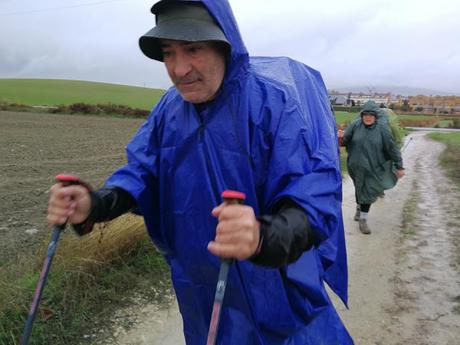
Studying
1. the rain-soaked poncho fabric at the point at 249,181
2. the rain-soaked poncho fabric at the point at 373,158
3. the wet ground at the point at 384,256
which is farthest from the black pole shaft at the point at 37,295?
the rain-soaked poncho fabric at the point at 373,158

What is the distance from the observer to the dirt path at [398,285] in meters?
3.96

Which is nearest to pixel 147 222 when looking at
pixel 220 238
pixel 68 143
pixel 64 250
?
pixel 220 238

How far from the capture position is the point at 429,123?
66.4m

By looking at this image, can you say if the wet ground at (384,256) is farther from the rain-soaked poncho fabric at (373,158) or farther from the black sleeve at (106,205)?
the black sleeve at (106,205)

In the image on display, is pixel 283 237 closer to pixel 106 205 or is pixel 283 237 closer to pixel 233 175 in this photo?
pixel 233 175

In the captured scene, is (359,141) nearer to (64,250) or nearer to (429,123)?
(64,250)

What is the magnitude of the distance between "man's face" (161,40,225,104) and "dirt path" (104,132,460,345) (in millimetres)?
2504

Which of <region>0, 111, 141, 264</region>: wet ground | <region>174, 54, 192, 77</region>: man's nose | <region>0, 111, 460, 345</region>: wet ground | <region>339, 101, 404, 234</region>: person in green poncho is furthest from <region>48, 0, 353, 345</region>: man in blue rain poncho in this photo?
<region>339, 101, 404, 234</region>: person in green poncho

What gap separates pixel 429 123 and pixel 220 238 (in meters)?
71.3

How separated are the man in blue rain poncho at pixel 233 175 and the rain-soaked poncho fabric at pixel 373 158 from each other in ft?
18.3

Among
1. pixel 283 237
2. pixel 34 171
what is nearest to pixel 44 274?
pixel 283 237

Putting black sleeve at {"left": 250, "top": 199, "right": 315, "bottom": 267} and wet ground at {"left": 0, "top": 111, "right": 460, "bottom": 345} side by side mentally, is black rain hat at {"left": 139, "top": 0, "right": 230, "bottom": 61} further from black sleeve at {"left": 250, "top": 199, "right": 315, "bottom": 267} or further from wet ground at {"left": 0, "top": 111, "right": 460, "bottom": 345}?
wet ground at {"left": 0, "top": 111, "right": 460, "bottom": 345}

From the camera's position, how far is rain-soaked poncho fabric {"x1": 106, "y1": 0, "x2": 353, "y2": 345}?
171 centimetres

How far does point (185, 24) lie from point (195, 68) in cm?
17
